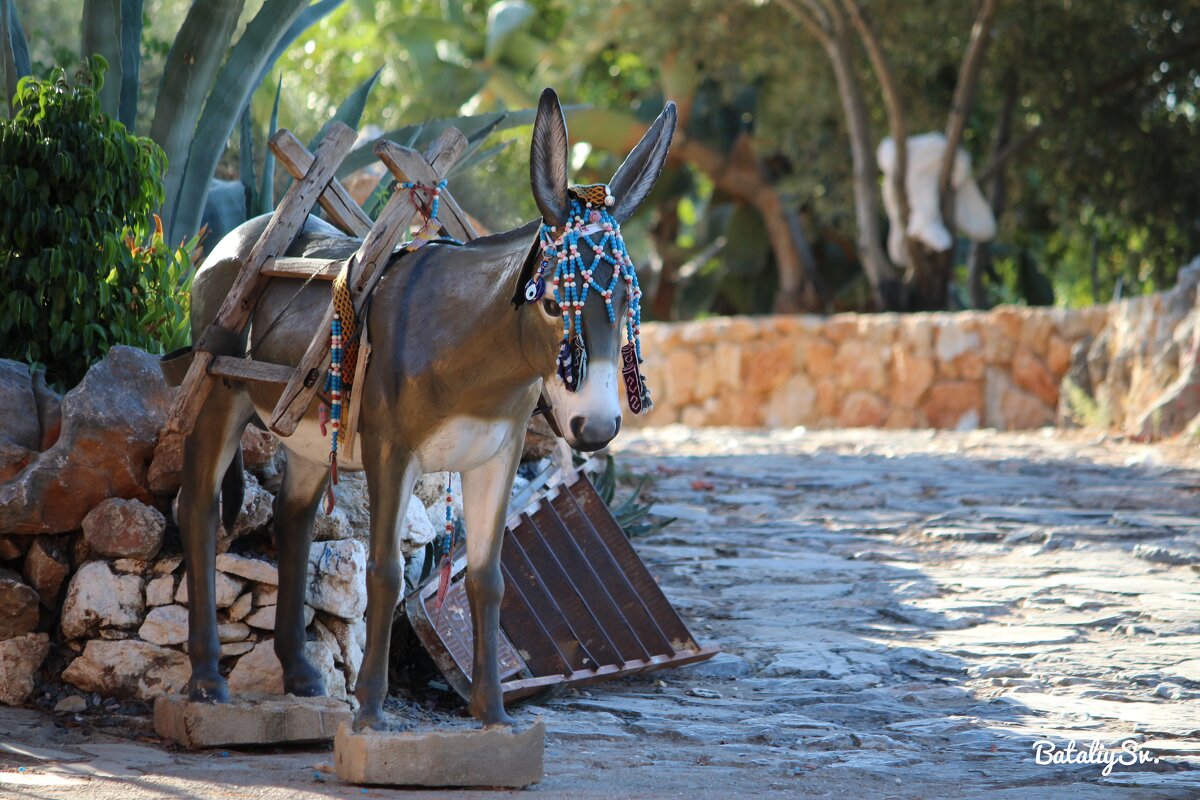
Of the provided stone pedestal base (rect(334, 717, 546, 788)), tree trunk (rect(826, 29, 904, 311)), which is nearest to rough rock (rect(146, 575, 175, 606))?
stone pedestal base (rect(334, 717, 546, 788))

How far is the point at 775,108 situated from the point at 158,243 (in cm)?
1393

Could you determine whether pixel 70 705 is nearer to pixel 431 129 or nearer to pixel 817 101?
pixel 431 129

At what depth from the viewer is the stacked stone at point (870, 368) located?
12.7m

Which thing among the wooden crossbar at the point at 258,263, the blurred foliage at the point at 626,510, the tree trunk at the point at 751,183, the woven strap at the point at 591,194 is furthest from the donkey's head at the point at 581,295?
the tree trunk at the point at 751,183

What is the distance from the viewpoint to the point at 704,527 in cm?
756

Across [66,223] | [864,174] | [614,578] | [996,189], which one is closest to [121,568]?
[66,223]

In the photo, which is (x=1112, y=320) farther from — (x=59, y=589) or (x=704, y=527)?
(x=59, y=589)

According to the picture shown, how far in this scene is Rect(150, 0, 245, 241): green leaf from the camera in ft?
19.8

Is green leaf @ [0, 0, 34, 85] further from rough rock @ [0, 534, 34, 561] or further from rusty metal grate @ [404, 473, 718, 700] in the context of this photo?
rusty metal grate @ [404, 473, 718, 700]

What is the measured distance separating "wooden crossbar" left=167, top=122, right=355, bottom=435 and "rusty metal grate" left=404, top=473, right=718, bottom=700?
0.97 metres

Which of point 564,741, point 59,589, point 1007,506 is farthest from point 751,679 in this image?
point 1007,506

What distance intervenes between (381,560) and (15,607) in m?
1.48

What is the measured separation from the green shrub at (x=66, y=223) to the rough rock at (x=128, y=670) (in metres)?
1.13

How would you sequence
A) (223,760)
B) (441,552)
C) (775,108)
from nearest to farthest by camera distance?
(223,760)
(441,552)
(775,108)
